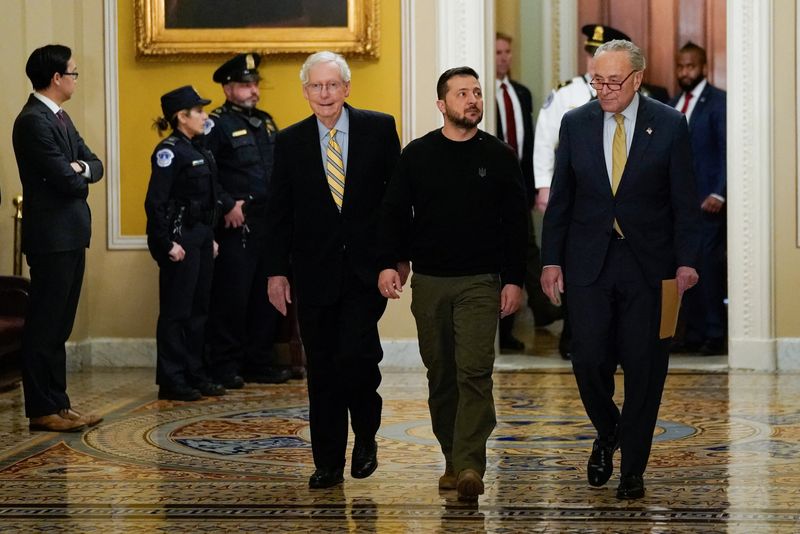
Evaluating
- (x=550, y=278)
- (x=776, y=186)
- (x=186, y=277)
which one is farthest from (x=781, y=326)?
(x=550, y=278)

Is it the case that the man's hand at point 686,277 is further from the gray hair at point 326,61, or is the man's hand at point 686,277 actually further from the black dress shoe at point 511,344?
the black dress shoe at point 511,344

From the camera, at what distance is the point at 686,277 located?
4.62m

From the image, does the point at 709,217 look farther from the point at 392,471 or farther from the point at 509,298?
the point at 509,298

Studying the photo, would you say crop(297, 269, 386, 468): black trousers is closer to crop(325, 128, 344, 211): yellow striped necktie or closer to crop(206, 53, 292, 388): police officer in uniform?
crop(325, 128, 344, 211): yellow striped necktie

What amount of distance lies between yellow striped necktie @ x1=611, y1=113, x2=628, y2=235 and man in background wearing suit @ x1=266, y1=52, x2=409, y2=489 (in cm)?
74

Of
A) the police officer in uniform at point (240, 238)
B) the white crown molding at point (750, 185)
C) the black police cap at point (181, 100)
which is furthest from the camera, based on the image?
the white crown molding at point (750, 185)

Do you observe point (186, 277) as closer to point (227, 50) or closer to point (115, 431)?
point (115, 431)

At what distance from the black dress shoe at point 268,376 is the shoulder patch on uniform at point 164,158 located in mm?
1389

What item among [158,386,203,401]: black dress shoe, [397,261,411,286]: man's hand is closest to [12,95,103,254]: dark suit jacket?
[158,386,203,401]: black dress shoe

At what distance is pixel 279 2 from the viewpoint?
8.55 metres

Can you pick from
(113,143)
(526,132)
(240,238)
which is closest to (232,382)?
(240,238)

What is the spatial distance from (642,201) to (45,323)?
9.37 ft

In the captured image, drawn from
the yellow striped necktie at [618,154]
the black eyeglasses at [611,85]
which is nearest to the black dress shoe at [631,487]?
the yellow striped necktie at [618,154]

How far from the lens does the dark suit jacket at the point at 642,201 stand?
4641 millimetres
